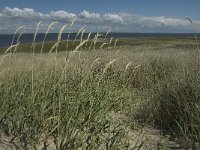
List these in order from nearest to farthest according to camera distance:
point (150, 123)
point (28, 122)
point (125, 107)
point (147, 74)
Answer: point (28, 122)
point (150, 123)
point (125, 107)
point (147, 74)

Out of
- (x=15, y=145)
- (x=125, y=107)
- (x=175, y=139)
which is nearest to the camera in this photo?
(x=15, y=145)

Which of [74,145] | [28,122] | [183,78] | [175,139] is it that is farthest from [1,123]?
[183,78]

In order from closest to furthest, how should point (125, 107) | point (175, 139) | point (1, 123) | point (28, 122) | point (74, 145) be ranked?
1. point (74, 145)
2. point (28, 122)
3. point (1, 123)
4. point (175, 139)
5. point (125, 107)

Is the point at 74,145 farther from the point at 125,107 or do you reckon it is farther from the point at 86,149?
the point at 125,107

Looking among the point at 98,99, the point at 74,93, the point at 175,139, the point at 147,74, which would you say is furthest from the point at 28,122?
the point at 147,74

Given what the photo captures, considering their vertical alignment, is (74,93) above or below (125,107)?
above

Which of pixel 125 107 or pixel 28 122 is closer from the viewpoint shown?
pixel 28 122

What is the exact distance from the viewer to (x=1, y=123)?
206 inches

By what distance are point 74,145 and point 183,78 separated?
3.29m

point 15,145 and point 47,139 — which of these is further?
point 47,139

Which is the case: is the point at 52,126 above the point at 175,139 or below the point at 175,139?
above

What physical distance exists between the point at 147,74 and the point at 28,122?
615 cm

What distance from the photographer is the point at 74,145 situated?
427cm

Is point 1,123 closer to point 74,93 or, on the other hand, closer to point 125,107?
point 74,93
